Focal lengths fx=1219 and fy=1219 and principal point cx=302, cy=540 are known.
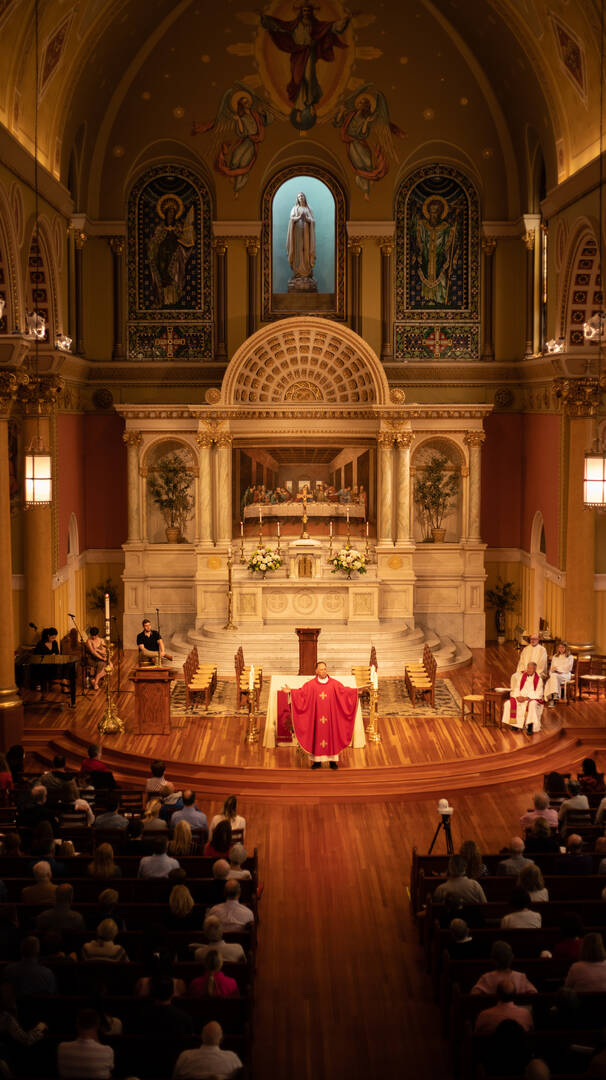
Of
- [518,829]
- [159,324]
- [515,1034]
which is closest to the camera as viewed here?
[515,1034]

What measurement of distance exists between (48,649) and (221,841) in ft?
29.3

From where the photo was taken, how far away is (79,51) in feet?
67.1

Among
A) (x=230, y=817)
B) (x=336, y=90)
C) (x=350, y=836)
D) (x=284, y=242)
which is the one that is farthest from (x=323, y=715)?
(x=336, y=90)

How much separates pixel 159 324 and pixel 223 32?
5.87 metres

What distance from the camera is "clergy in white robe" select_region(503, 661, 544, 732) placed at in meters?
18.2

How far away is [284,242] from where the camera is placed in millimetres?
25422

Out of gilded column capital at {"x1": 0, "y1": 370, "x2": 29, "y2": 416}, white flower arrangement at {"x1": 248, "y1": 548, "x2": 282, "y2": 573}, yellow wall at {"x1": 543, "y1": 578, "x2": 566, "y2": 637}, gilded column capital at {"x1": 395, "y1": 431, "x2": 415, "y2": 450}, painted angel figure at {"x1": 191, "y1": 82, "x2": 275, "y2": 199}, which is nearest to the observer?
gilded column capital at {"x1": 0, "y1": 370, "x2": 29, "y2": 416}

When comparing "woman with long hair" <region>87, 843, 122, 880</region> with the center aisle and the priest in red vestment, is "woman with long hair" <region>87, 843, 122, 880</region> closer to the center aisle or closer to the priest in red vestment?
the center aisle

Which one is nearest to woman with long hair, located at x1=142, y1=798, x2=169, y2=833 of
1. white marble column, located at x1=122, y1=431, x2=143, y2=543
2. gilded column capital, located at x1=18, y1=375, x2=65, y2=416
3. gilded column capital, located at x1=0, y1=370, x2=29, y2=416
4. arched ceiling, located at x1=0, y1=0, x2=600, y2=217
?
gilded column capital, located at x1=0, y1=370, x2=29, y2=416

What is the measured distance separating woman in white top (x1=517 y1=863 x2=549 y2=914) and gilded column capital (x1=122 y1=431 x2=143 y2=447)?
15689mm

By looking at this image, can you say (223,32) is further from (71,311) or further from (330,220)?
(71,311)

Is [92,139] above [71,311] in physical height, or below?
above

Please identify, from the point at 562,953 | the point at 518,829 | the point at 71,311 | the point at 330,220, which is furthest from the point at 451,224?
the point at 562,953

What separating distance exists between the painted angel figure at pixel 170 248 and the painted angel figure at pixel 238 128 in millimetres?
1239
